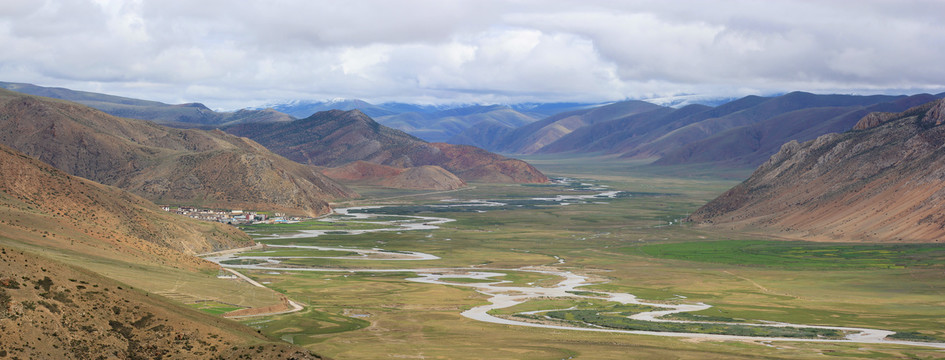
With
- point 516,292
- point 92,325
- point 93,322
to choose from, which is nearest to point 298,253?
point 516,292

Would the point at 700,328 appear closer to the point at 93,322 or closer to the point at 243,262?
the point at 93,322

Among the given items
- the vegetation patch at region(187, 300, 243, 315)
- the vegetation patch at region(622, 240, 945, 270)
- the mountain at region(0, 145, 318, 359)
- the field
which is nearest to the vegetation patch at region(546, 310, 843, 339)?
the field

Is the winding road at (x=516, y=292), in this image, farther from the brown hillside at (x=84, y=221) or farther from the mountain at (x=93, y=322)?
the mountain at (x=93, y=322)

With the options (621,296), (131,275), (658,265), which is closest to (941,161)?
A: (658,265)

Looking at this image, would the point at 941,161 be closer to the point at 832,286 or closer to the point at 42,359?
the point at 832,286

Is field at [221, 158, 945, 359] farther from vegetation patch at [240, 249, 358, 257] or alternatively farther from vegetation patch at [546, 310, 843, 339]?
vegetation patch at [240, 249, 358, 257]

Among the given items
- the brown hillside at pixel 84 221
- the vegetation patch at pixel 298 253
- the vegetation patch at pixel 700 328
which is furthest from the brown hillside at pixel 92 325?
the vegetation patch at pixel 298 253

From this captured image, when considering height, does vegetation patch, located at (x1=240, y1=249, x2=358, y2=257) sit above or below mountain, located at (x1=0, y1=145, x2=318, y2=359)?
below

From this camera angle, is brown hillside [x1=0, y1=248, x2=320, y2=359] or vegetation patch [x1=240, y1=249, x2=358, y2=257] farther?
vegetation patch [x1=240, y1=249, x2=358, y2=257]

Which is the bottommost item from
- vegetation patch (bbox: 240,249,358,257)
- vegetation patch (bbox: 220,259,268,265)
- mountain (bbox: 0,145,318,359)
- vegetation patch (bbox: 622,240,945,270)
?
vegetation patch (bbox: 240,249,358,257)
